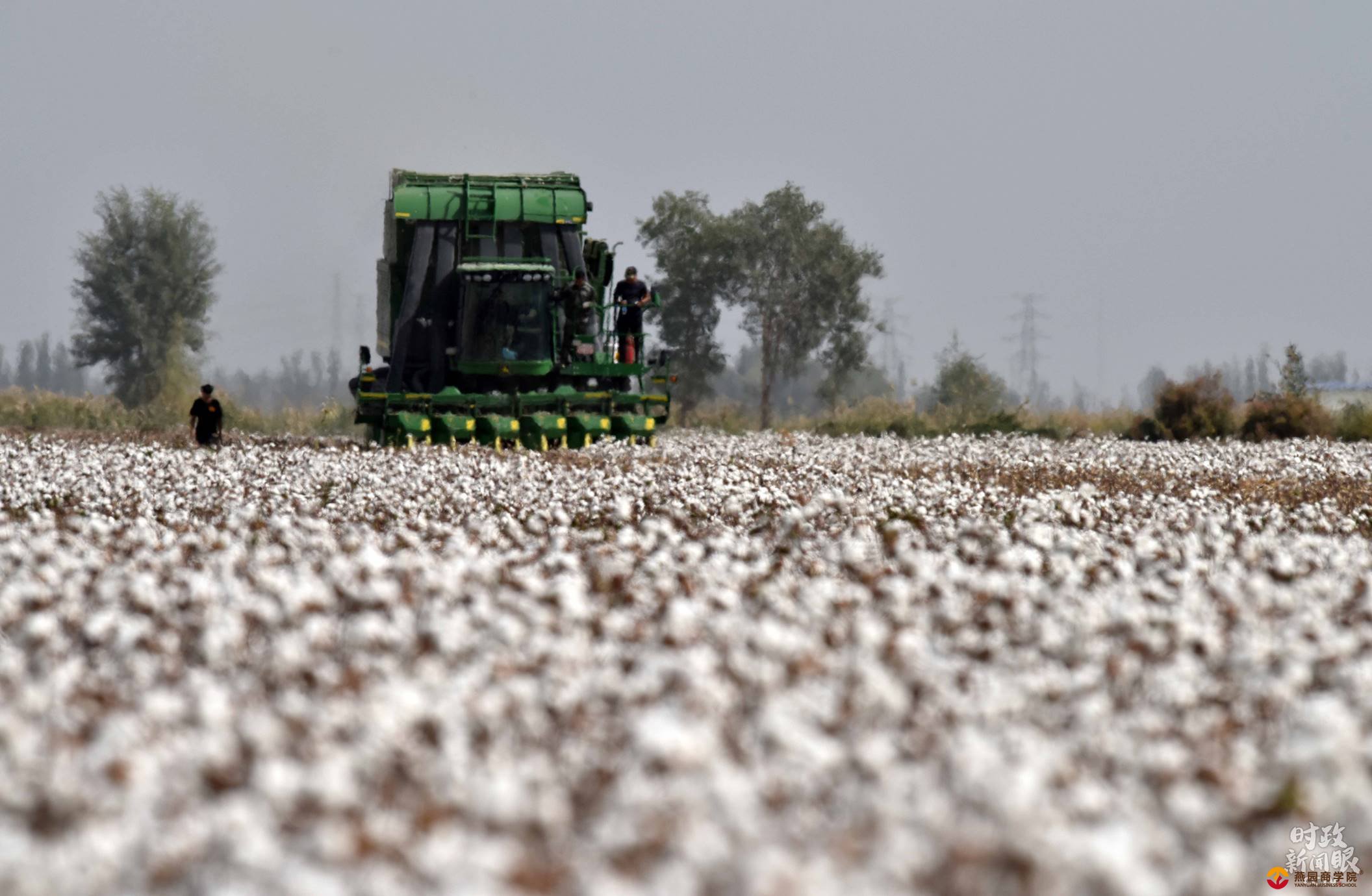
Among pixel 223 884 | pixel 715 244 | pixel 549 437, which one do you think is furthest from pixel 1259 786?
pixel 715 244

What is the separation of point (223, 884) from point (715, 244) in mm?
55998

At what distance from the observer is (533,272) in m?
25.3

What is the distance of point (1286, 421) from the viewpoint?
34.8 metres

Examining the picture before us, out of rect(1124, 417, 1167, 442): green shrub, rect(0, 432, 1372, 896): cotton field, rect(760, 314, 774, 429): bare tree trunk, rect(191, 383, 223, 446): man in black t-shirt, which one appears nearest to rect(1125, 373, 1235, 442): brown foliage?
rect(1124, 417, 1167, 442): green shrub

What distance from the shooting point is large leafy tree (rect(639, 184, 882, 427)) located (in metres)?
58.5

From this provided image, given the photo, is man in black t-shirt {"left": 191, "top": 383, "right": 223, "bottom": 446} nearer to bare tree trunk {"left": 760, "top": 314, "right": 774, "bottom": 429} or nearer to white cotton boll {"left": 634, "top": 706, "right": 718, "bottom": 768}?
white cotton boll {"left": 634, "top": 706, "right": 718, "bottom": 768}

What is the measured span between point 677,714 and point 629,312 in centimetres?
2234

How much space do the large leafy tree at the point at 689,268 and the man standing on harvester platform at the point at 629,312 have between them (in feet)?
102

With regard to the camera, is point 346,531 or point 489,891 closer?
point 489,891

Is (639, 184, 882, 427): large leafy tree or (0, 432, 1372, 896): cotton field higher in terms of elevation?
(639, 184, 882, 427): large leafy tree

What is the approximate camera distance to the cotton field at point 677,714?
3.74 m

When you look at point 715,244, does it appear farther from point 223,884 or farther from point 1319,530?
point 223,884

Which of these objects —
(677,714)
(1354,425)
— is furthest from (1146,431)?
(677,714)

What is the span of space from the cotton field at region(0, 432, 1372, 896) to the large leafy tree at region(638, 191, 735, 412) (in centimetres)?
4834
